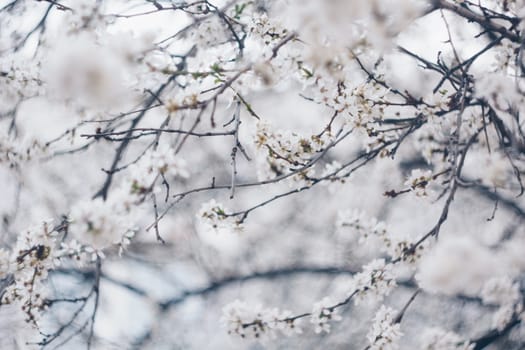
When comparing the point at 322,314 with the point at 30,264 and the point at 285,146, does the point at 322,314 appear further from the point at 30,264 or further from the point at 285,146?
the point at 30,264

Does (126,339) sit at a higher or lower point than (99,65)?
higher

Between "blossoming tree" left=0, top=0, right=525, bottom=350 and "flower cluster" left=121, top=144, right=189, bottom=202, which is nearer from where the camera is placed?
"flower cluster" left=121, top=144, right=189, bottom=202

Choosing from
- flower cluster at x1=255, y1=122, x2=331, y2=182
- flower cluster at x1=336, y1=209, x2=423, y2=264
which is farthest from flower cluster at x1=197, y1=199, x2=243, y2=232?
flower cluster at x1=336, y1=209, x2=423, y2=264

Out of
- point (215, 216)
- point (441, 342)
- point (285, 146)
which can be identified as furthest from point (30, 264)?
point (441, 342)

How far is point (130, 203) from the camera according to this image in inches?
26.8

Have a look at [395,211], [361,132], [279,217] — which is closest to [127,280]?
[279,217]

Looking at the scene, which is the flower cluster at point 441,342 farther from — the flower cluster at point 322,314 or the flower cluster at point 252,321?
the flower cluster at point 252,321

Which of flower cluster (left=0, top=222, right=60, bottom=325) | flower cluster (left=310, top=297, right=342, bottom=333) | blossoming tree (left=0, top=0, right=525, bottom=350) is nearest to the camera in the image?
flower cluster (left=0, top=222, right=60, bottom=325)

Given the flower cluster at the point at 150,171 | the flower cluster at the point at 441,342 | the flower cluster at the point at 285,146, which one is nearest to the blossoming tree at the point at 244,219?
the flower cluster at the point at 441,342

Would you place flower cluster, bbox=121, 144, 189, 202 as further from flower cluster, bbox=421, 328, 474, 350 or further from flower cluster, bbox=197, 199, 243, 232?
flower cluster, bbox=421, 328, 474, 350

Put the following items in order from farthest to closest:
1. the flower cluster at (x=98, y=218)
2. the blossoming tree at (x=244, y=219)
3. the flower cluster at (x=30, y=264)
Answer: the blossoming tree at (x=244, y=219), the flower cluster at (x=30, y=264), the flower cluster at (x=98, y=218)

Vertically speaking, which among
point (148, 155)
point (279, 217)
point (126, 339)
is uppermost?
point (279, 217)

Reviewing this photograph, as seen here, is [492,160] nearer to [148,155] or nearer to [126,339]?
[148,155]

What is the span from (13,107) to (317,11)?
198 cm
